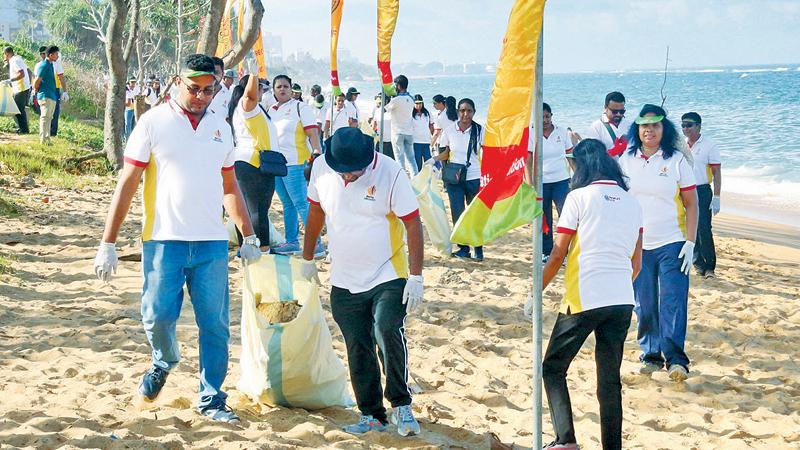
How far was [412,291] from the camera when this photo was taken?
176 inches

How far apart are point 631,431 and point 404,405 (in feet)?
4.36

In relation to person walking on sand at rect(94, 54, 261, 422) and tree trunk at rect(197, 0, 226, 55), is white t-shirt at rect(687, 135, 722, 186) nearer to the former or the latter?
person walking on sand at rect(94, 54, 261, 422)

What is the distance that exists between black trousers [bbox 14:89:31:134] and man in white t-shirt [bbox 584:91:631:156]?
1202 cm

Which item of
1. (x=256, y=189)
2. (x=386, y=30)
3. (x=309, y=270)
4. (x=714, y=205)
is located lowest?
(x=714, y=205)

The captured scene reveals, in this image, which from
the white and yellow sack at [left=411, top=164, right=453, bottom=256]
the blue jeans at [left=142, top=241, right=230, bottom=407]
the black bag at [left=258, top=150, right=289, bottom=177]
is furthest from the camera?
the white and yellow sack at [left=411, top=164, right=453, bottom=256]

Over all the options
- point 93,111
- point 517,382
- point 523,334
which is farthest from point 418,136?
point 93,111

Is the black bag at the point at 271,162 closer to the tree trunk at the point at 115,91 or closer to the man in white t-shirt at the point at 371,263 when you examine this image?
the man in white t-shirt at the point at 371,263

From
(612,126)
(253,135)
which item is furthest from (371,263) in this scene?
(612,126)

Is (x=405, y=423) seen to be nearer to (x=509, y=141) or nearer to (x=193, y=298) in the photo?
(x=193, y=298)

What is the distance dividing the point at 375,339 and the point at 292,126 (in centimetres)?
417

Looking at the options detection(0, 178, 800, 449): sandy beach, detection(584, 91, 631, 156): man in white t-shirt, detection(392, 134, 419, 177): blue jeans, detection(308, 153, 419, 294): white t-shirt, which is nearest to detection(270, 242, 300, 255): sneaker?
detection(0, 178, 800, 449): sandy beach

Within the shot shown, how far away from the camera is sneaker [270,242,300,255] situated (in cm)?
Result: 861

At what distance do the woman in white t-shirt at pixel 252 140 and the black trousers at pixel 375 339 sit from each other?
3336 mm

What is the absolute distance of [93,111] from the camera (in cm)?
2511
